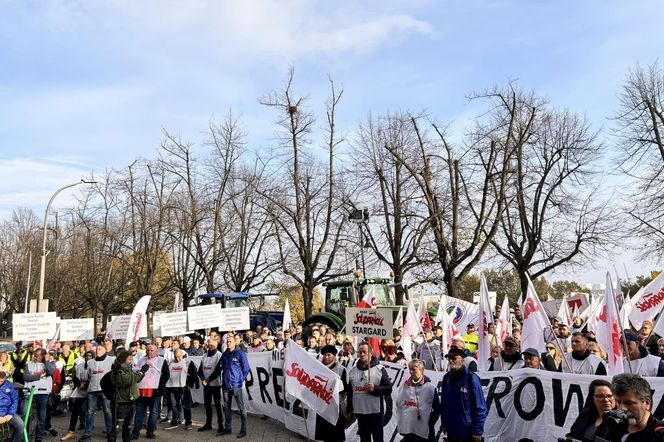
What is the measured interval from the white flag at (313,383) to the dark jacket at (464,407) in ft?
6.20

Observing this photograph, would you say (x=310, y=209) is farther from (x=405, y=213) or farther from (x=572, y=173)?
(x=572, y=173)

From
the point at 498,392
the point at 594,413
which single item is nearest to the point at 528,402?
the point at 498,392

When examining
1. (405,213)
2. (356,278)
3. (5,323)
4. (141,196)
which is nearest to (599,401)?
(356,278)

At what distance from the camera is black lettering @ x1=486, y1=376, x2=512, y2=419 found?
771 centimetres

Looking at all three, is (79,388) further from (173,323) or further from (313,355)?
(313,355)

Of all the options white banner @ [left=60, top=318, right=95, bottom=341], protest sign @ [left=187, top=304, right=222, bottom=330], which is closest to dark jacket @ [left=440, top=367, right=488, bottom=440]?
protest sign @ [left=187, top=304, right=222, bottom=330]

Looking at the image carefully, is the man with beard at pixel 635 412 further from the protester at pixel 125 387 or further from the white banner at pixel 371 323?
the protester at pixel 125 387

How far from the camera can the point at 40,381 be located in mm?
10680

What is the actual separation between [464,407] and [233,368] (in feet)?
18.0

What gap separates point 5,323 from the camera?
175ft

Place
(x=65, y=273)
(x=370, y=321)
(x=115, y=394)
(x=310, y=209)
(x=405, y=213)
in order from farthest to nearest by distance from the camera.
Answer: (x=65, y=273) < (x=310, y=209) < (x=405, y=213) < (x=115, y=394) < (x=370, y=321)

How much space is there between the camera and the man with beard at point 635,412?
3217 millimetres

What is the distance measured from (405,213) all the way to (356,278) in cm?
855

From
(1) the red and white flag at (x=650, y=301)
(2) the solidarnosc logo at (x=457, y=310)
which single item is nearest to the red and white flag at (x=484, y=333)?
(1) the red and white flag at (x=650, y=301)
